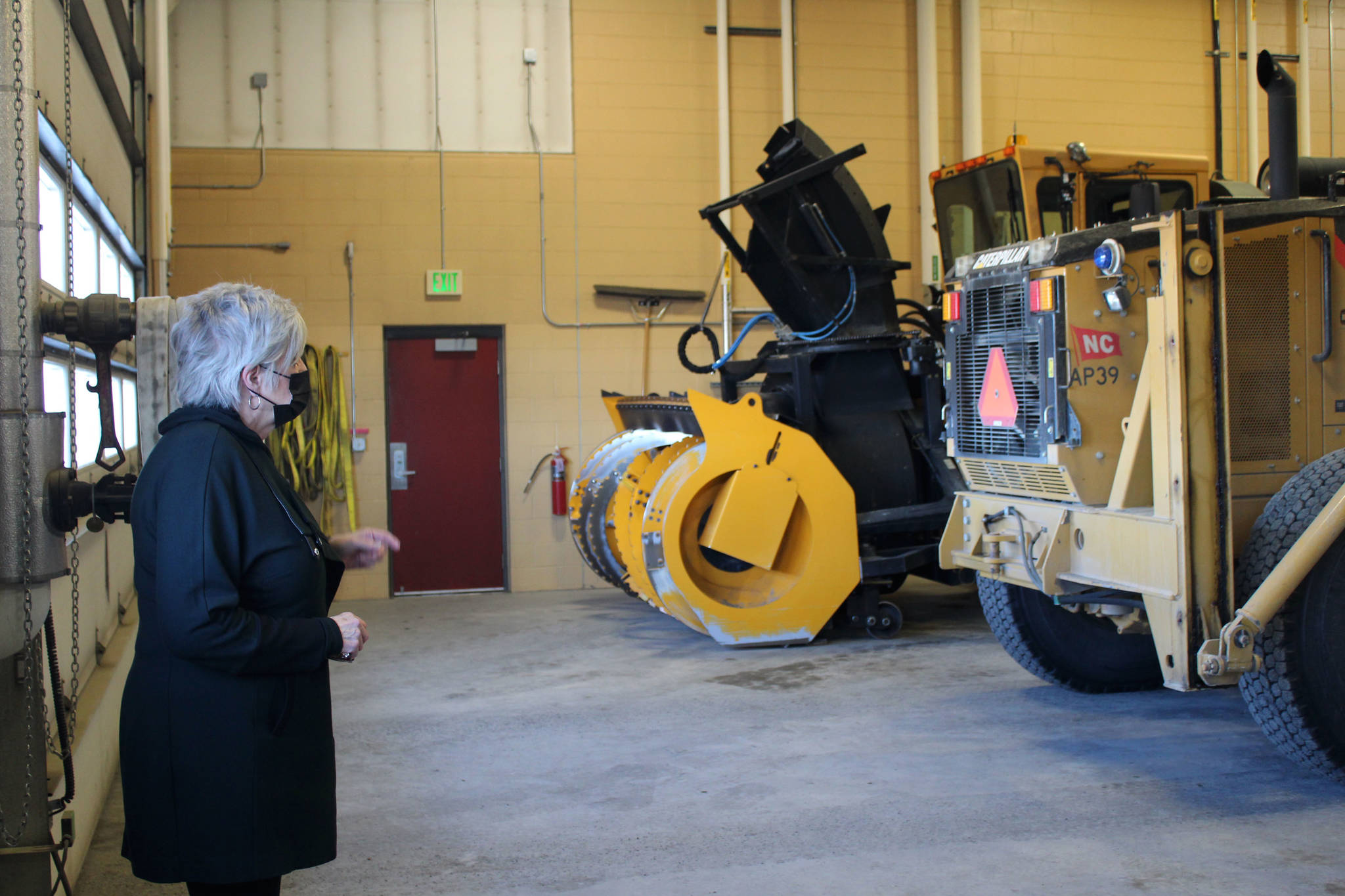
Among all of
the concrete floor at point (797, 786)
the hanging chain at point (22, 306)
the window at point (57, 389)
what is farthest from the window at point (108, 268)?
the hanging chain at point (22, 306)

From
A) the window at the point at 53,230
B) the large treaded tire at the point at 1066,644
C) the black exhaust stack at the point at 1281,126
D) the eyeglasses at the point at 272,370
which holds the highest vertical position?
the black exhaust stack at the point at 1281,126

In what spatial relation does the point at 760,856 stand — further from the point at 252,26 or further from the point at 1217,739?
the point at 252,26

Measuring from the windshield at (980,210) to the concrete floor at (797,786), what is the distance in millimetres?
2739

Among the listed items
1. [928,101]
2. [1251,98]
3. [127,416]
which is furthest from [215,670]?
[1251,98]

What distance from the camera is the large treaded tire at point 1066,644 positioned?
538 cm

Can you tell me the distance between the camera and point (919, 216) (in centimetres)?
1051

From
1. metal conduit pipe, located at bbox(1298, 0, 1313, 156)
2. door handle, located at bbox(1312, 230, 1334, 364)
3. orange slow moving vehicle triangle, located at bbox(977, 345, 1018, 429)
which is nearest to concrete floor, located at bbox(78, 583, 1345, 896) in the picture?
orange slow moving vehicle triangle, located at bbox(977, 345, 1018, 429)

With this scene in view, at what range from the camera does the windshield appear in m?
7.20

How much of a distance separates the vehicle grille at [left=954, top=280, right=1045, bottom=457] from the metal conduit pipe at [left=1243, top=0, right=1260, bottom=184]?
24.9ft

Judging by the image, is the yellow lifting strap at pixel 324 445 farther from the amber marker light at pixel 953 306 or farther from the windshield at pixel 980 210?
the amber marker light at pixel 953 306

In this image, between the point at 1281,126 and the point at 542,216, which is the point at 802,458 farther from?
the point at 542,216

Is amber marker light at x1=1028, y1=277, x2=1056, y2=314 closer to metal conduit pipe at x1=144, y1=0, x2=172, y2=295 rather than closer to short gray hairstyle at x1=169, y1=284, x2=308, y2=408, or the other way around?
short gray hairstyle at x1=169, y1=284, x2=308, y2=408

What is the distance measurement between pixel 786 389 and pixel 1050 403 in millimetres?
3082

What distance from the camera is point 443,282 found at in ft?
31.5
